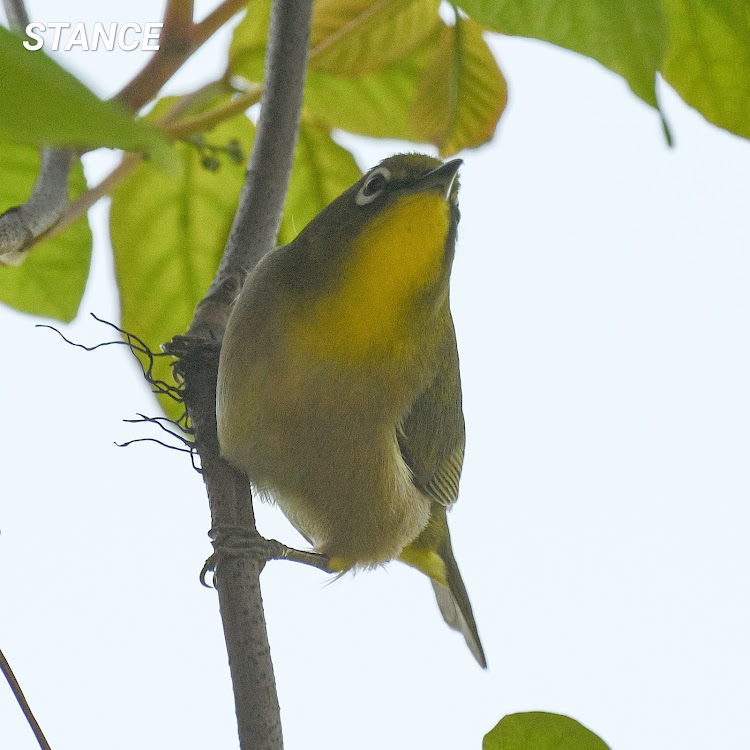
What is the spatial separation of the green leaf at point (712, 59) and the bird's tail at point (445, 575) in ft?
2.82

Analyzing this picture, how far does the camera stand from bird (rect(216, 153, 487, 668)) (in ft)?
4.03

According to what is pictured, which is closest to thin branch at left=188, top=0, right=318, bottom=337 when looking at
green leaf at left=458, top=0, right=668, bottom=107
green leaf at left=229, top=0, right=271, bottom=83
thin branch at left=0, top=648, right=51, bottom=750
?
green leaf at left=229, top=0, right=271, bottom=83

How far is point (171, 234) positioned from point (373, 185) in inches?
11.9

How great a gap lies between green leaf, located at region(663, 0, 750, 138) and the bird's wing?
53 centimetres

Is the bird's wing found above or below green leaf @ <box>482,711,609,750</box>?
above

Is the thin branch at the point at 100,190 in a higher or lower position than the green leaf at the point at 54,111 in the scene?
higher

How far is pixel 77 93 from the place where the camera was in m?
0.25

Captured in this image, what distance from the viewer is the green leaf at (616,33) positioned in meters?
0.69

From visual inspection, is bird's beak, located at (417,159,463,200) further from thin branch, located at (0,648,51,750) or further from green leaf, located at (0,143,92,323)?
thin branch, located at (0,648,51,750)

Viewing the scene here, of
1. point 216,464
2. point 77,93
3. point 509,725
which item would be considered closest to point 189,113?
point 216,464

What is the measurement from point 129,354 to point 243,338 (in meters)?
0.19

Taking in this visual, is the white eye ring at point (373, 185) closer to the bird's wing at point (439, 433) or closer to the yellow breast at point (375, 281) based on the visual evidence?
the yellow breast at point (375, 281)

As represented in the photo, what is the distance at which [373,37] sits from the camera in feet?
4.01

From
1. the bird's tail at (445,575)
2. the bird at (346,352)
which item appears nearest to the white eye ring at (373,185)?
the bird at (346,352)
